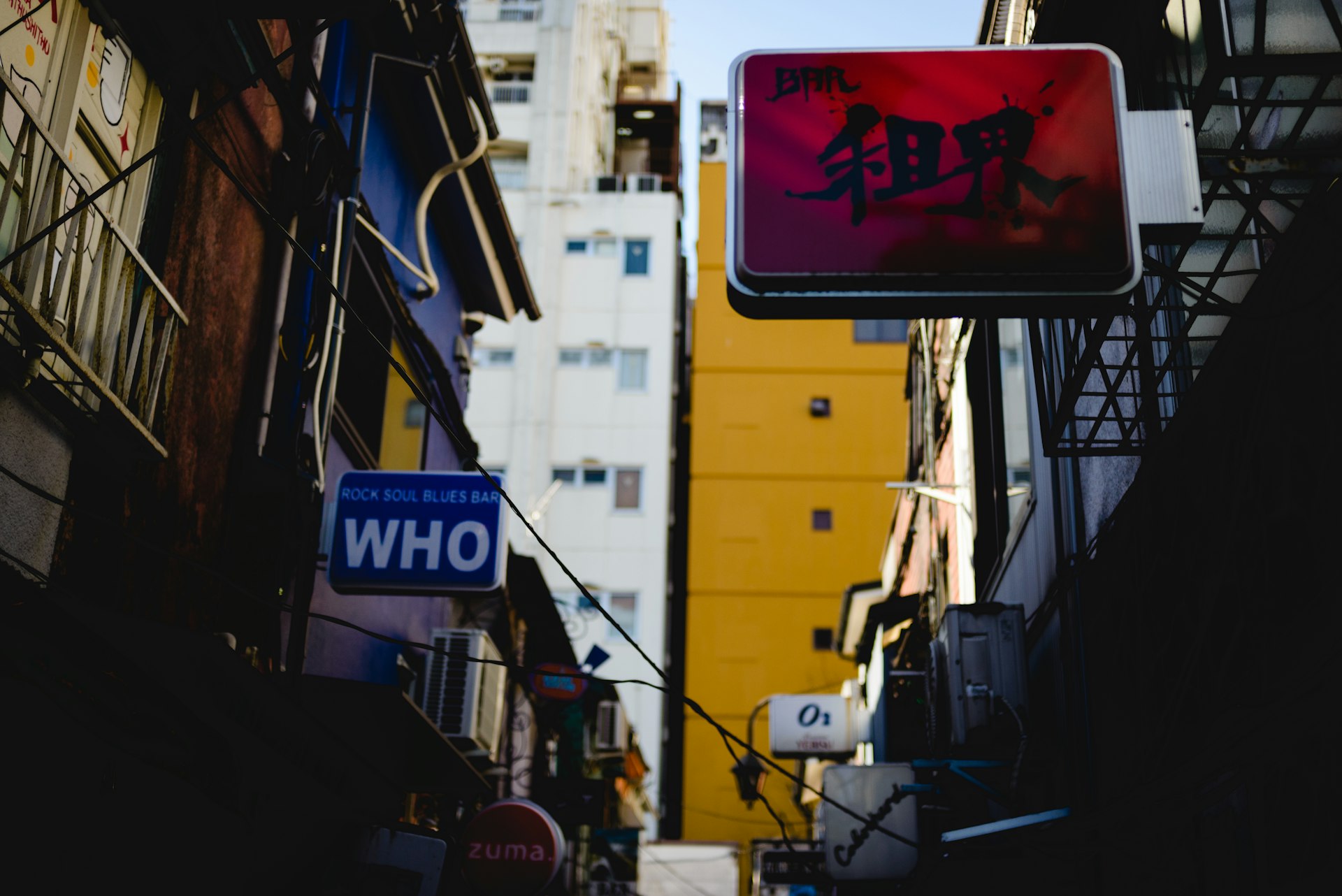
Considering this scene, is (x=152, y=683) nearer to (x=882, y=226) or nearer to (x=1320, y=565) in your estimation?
(x=882, y=226)

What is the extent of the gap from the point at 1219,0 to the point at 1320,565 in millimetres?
2329

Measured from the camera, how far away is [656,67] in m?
59.5

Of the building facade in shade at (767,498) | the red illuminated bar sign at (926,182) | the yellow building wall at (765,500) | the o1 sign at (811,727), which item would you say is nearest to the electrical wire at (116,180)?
the red illuminated bar sign at (926,182)

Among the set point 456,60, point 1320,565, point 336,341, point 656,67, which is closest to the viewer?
point 1320,565

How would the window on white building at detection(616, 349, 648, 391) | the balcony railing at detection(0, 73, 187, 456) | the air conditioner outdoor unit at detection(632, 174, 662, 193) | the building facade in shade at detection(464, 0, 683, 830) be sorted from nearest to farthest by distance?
the balcony railing at detection(0, 73, 187, 456) < the building facade in shade at detection(464, 0, 683, 830) < the window on white building at detection(616, 349, 648, 391) < the air conditioner outdoor unit at detection(632, 174, 662, 193)

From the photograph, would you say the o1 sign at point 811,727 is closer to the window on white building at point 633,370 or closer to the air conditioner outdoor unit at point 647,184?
the window on white building at point 633,370

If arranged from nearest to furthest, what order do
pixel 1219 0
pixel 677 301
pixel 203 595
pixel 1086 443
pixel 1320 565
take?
1. pixel 1320 565
2. pixel 1219 0
3. pixel 1086 443
4. pixel 203 595
5. pixel 677 301

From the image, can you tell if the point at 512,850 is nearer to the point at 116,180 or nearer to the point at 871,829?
the point at 871,829

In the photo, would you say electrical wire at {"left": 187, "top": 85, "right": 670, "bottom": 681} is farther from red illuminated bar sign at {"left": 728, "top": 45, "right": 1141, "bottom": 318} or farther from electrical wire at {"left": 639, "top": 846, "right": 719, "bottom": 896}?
electrical wire at {"left": 639, "top": 846, "right": 719, "bottom": 896}

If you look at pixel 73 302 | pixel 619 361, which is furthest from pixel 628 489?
pixel 73 302

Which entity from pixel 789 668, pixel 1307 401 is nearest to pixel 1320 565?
pixel 1307 401

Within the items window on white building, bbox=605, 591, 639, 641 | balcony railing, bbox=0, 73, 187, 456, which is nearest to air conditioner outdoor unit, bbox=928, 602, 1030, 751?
balcony railing, bbox=0, 73, 187, 456

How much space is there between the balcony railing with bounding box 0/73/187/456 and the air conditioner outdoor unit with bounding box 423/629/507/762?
6.34 m

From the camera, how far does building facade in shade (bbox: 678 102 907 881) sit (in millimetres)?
41750
